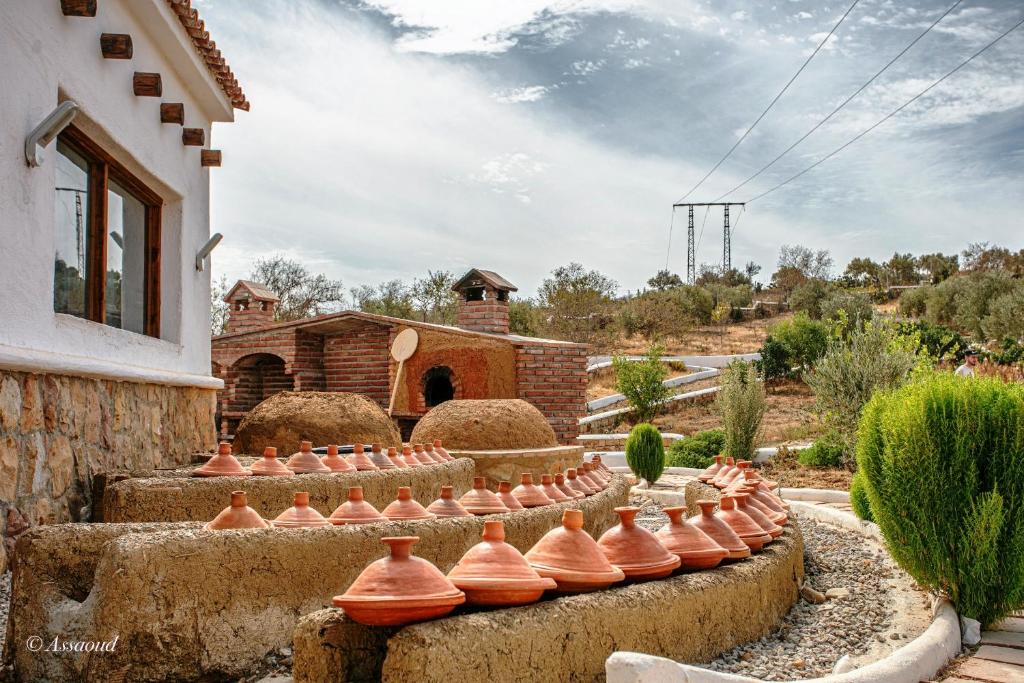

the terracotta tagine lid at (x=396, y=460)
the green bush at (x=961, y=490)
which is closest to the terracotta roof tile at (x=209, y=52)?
the terracotta tagine lid at (x=396, y=460)

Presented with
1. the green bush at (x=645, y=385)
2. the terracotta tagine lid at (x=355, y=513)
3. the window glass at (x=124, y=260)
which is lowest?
the terracotta tagine lid at (x=355, y=513)

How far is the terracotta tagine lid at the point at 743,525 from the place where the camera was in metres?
4.16

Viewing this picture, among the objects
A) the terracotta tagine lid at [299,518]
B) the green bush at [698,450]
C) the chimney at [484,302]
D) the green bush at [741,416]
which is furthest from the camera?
the chimney at [484,302]

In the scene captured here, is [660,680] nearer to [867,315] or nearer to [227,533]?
[227,533]

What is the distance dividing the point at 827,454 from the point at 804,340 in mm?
12690

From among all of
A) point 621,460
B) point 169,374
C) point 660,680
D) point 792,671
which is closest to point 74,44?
point 169,374

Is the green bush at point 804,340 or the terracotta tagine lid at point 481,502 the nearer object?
the terracotta tagine lid at point 481,502

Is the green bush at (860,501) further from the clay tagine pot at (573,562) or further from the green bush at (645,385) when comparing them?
the green bush at (645,385)

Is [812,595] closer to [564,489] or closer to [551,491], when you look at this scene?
[551,491]

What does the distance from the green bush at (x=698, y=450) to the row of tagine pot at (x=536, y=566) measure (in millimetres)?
9153

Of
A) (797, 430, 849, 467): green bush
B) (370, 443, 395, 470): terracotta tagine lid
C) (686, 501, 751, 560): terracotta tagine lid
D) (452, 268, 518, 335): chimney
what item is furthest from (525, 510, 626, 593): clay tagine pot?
(452, 268, 518, 335): chimney

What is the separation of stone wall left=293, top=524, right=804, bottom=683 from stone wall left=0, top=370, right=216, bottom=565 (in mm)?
2534

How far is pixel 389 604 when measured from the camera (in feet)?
7.88

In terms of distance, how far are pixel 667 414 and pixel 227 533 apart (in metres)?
17.6
